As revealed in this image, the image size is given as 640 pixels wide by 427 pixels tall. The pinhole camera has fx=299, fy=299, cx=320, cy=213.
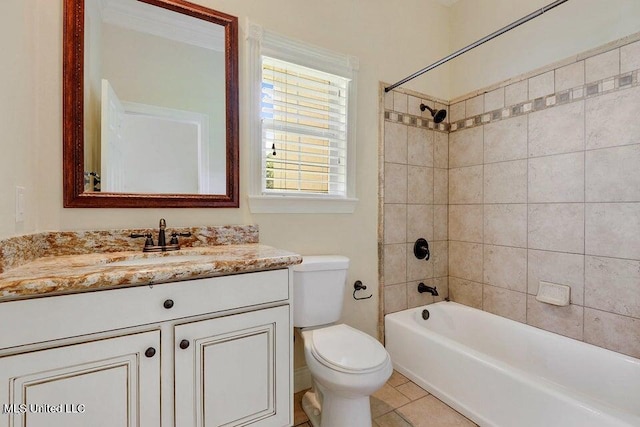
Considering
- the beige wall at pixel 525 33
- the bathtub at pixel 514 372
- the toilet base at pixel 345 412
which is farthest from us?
the beige wall at pixel 525 33

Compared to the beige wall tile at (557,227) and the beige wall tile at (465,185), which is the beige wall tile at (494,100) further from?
the beige wall tile at (557,227)

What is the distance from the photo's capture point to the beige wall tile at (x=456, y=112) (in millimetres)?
2367

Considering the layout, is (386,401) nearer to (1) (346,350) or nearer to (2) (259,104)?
(1) (346,350)

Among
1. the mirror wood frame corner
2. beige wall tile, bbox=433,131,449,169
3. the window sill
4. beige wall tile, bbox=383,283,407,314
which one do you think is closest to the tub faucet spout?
beige wall tile, bbox=383,283,407,314

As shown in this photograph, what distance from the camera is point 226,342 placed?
1.13m

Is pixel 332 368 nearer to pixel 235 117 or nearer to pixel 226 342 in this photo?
pixel 226 342

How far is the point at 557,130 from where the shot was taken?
1800mm

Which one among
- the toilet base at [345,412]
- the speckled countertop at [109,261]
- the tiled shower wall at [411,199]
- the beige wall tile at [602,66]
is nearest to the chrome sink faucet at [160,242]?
the speckled countertop at [109,261]

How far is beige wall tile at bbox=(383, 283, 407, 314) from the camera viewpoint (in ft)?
7.09

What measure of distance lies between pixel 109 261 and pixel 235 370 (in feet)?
2.14

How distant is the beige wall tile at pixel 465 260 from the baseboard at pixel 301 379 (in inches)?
55.2

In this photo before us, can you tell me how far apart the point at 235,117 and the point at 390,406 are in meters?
1.82

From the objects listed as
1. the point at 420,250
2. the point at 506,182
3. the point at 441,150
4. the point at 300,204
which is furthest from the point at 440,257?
the point at 300,204

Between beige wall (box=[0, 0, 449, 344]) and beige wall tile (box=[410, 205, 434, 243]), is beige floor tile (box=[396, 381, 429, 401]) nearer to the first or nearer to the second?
beige wall (box=[0, 0, 449, 344])
